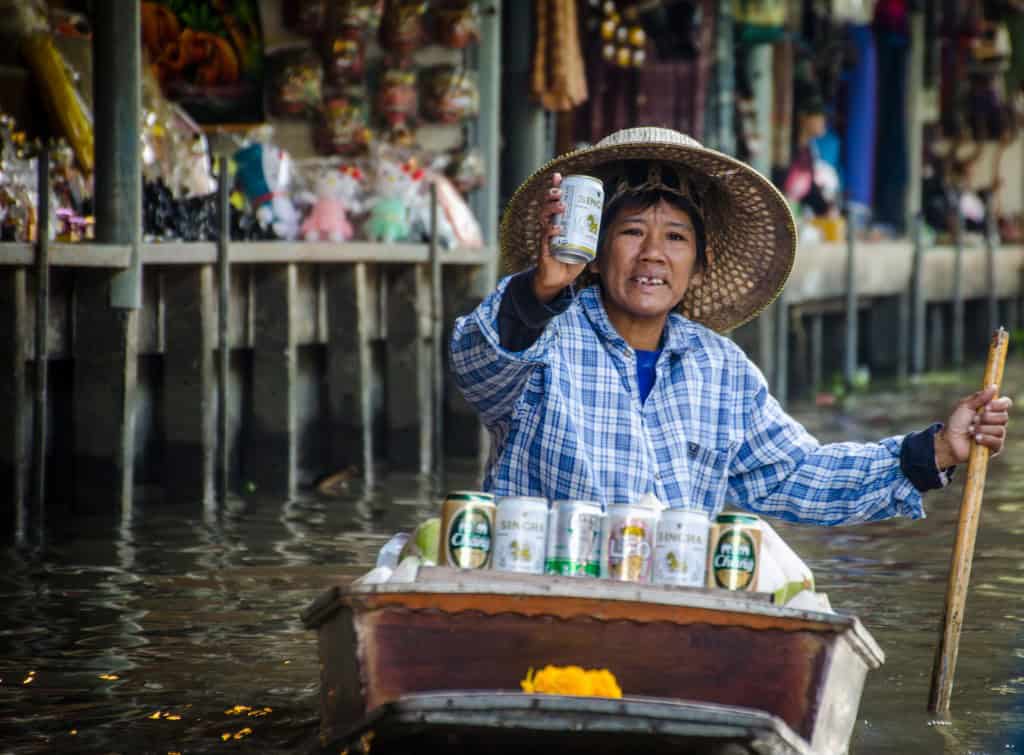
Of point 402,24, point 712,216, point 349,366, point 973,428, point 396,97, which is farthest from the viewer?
point 396,97

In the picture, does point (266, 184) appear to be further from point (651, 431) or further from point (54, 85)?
point (651, 431)

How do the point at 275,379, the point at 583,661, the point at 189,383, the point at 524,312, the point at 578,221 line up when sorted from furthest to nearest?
the point at 275,379 < the point at 189,383 < the point at 524,312 < the point at 578,221 < the point at 583,661

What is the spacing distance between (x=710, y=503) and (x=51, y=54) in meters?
5.05

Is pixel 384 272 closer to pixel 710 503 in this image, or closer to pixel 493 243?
pixel 493 243

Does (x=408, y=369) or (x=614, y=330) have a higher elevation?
(x=614, y=330)

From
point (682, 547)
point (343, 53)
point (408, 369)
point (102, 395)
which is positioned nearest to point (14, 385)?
point (102, 395)

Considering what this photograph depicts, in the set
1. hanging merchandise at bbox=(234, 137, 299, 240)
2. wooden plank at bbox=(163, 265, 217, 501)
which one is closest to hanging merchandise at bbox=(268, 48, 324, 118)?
hanging merchandise at bbox=(234, 137, 299, 240)

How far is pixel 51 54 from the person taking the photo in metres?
9.01

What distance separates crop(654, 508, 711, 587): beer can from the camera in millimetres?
3953

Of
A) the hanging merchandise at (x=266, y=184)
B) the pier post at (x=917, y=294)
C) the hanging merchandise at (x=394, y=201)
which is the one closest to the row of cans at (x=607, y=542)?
the hanging merchandise at (x=266, y=184)

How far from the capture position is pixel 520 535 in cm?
398

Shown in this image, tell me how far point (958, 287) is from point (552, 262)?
16.1m

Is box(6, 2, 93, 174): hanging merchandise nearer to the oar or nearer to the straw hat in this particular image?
the straw hat

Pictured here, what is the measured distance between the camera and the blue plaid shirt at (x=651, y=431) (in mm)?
4715
